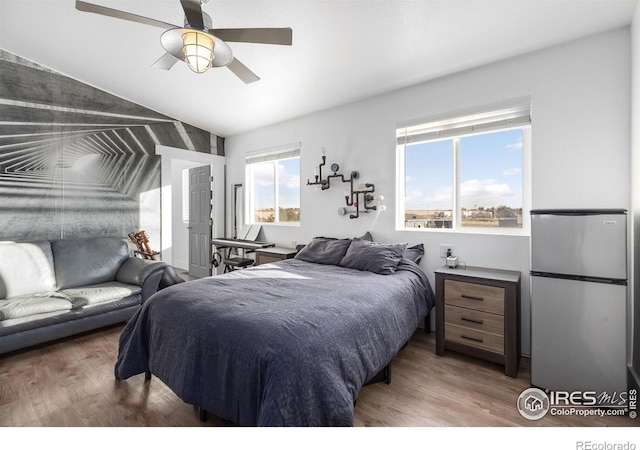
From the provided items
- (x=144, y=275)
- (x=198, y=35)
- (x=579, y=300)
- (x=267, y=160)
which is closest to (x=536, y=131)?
(x=579, y=300)

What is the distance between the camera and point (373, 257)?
2.91 meters

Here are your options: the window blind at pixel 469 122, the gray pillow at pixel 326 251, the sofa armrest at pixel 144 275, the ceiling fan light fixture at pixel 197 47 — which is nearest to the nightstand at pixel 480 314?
the gray pillow at pixel 326 251

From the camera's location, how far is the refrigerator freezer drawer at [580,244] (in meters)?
1.91

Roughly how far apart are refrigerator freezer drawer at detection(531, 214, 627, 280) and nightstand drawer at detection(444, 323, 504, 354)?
0.68 m

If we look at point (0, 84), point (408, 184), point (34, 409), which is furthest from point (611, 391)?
point (0, 84)

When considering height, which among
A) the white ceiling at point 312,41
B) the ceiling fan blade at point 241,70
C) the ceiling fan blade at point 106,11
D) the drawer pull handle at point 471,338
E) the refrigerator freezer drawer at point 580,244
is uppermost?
the white ceiling at point 312,41

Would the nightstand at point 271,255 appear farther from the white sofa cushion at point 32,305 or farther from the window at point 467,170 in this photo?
the white sofa cushion at point 32,305

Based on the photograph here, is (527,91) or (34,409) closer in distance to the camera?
(34,409)

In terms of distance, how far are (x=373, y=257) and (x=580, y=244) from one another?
5.02 feet

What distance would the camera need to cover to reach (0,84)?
10.8 feet

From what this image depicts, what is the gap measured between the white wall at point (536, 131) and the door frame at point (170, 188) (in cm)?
254

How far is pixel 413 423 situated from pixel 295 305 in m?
1.02

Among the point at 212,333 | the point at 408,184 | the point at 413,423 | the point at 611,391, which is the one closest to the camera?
the point at 212,333
